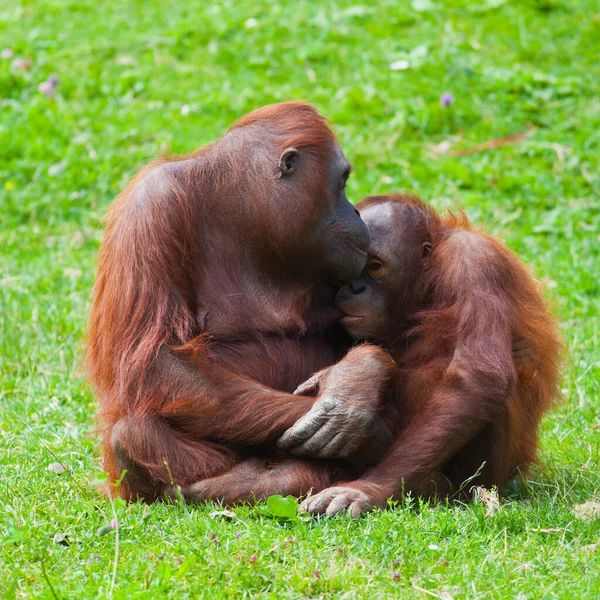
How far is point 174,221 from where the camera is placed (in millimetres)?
4191

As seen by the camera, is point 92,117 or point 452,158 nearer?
point 452,158

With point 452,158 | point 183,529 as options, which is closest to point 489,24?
point 452,158

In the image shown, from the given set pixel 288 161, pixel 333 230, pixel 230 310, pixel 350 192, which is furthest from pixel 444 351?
pixel 350 192

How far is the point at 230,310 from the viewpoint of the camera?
434cm

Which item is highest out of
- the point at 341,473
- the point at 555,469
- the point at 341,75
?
the point at 341,75

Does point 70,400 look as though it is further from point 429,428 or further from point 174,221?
point 429,428

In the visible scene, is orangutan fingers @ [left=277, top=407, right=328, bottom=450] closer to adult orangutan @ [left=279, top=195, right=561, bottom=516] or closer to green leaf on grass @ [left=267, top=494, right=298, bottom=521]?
adult orangutan @ [left=279, top=195, right=561, bottom=516]

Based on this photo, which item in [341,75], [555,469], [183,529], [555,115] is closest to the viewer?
[183,529]

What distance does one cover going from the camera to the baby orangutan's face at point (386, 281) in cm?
451

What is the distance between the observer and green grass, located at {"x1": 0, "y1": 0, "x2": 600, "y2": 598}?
3.40 metres

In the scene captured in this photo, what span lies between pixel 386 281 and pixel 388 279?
0.04 ft

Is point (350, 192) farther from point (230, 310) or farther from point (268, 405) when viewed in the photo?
point (268, 405)

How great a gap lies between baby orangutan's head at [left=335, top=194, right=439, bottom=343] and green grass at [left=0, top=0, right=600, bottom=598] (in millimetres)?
906

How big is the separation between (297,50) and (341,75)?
2.10 feet
